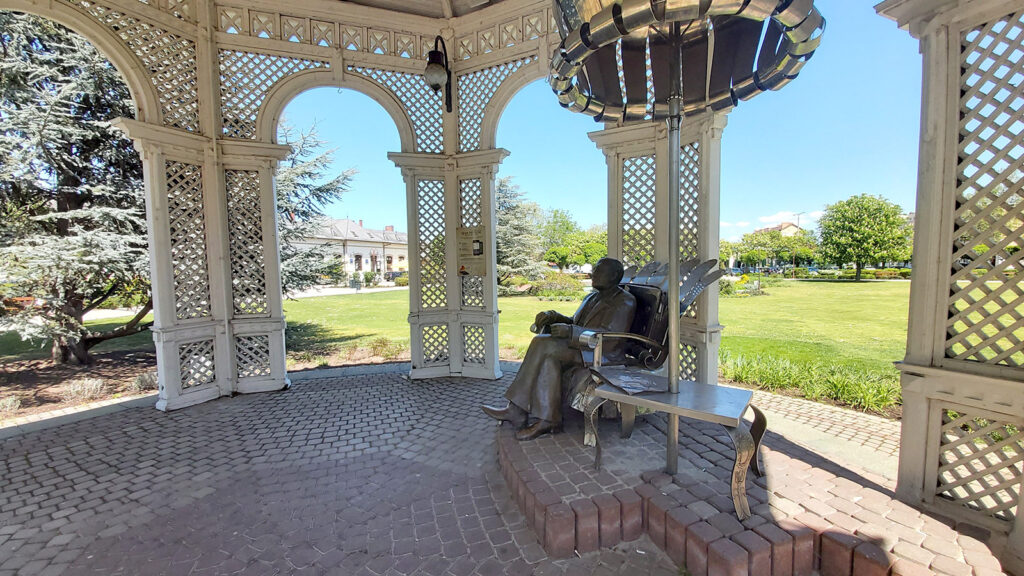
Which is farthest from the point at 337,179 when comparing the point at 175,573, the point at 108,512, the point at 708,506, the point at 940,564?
the point at 940,564

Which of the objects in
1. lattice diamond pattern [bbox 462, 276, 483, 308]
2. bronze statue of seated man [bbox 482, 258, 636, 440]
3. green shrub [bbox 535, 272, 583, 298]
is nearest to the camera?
bronze statue of seated man [bbox 482, 258, 636, 440]

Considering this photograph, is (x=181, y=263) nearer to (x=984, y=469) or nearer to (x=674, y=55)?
(x=674, y=55)

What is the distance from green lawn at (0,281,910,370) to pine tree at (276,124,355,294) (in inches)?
76.1

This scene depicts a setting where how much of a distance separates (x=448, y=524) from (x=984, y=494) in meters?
2.95

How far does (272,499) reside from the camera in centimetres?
271

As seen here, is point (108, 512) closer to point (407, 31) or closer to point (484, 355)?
point (484, 355)

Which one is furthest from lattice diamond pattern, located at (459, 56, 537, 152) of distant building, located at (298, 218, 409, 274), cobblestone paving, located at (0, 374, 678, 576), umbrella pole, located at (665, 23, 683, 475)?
distant building, located at (298, 218, 409, 274)

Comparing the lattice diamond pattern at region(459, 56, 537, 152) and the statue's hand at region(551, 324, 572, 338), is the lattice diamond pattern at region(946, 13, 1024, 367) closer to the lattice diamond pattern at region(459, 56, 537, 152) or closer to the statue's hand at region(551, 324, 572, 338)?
the statue's hand at region(551, 324, 572, 338)

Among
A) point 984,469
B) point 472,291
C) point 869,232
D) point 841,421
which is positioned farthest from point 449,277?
point 869,232

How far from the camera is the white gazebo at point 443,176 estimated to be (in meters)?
2.13

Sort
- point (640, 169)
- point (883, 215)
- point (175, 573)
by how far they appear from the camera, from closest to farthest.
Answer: point (175, 573), point (640, 169), point (883, 215)

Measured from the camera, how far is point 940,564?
Result: 1665mm

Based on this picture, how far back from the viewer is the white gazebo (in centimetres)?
213

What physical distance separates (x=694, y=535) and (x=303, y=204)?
31.1 feet
